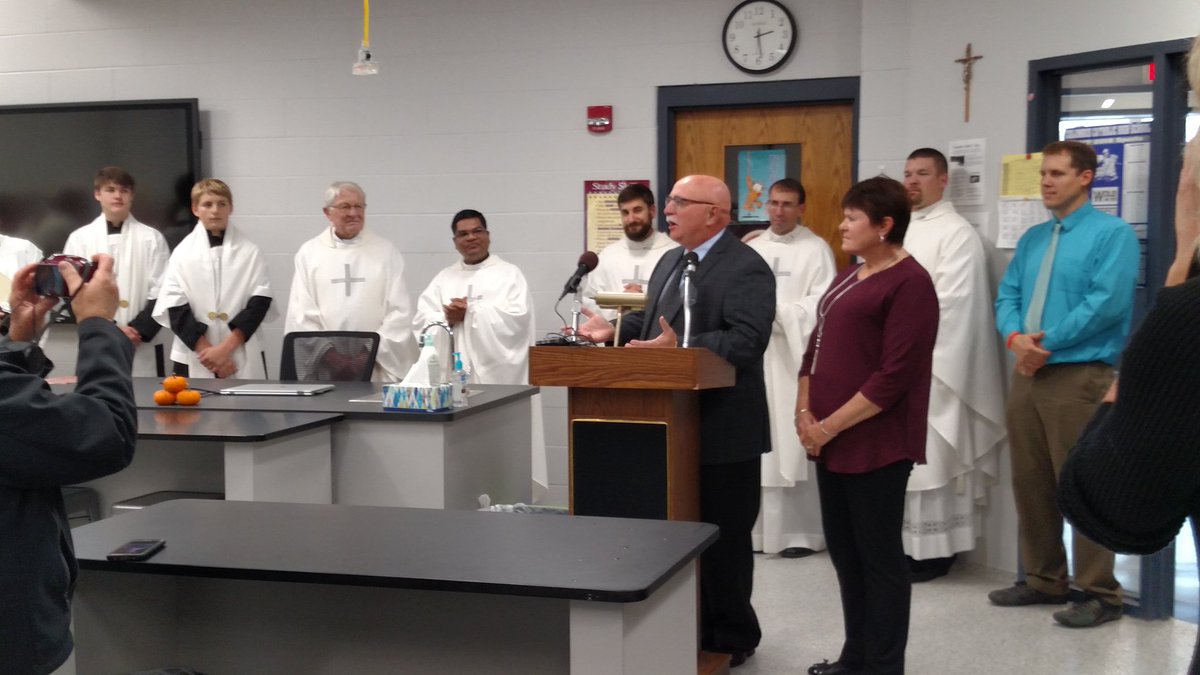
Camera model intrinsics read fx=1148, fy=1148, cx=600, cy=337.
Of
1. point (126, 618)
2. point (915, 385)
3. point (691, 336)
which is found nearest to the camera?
point (126, 618)

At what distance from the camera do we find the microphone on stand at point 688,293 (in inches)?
129

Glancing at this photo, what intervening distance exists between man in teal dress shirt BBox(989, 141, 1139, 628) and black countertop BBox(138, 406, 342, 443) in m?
2.51

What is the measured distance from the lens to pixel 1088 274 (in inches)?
160

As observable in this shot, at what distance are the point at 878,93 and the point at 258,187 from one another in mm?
3475

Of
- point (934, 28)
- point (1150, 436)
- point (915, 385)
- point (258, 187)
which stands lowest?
point (915, 385)

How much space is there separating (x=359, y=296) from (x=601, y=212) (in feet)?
4.36

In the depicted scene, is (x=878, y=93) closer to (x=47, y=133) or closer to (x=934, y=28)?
(x=934, y=28)

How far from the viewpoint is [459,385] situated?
13.2 feet

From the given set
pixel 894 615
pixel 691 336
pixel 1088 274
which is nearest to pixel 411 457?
pixel 691 336

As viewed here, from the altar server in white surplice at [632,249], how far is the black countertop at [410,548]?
127 inches

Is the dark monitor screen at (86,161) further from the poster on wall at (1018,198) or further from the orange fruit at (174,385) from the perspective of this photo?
the poster on wall at (1018,198)

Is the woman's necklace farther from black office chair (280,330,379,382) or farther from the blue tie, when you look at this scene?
black office chair (280,330,379,382)

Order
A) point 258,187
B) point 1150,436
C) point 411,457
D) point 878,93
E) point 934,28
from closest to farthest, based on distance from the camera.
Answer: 1. point 1150,436
2. point 411,457
3. point 934,28
4. point 878,93
5. point 258,187

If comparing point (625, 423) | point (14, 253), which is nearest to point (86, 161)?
point (14, 253)
